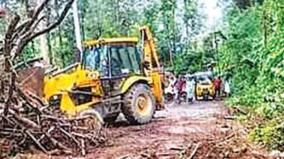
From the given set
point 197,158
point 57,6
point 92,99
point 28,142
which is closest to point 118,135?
point 92,99

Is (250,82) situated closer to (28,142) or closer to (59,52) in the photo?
(28,142)

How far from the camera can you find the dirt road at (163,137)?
28.6 ft

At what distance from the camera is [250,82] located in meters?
17.1

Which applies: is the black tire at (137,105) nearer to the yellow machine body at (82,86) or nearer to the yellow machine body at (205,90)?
the yellow machine body at (82,86)

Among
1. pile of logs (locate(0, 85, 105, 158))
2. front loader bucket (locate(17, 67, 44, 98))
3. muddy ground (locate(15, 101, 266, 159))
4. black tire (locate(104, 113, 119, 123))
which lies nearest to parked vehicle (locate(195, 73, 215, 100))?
muddy ground (locate(15, 101, 266, 159))

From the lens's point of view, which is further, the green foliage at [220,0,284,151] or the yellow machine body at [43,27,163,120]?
the yellow machine body at [43,27,163,120]

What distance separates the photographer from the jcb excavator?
12.7 metres

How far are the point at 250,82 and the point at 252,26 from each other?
2.22 meters

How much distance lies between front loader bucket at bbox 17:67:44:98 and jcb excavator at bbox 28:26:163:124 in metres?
0.65

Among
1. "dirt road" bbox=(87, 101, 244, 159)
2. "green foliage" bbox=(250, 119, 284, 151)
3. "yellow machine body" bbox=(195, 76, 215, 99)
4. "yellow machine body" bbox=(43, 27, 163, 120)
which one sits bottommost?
"yellow machine body" bbox=(195, 76, 215, 99)

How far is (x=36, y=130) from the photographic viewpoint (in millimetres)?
9594

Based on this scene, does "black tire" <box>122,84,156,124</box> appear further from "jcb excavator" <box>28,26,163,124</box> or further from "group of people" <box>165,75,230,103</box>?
"group of people" <box>165,75,230,103</box>

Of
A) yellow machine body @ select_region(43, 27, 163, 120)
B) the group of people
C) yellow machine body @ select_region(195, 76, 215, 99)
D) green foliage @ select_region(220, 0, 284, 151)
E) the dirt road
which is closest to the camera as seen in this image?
the dirt road

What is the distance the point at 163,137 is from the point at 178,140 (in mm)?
718
